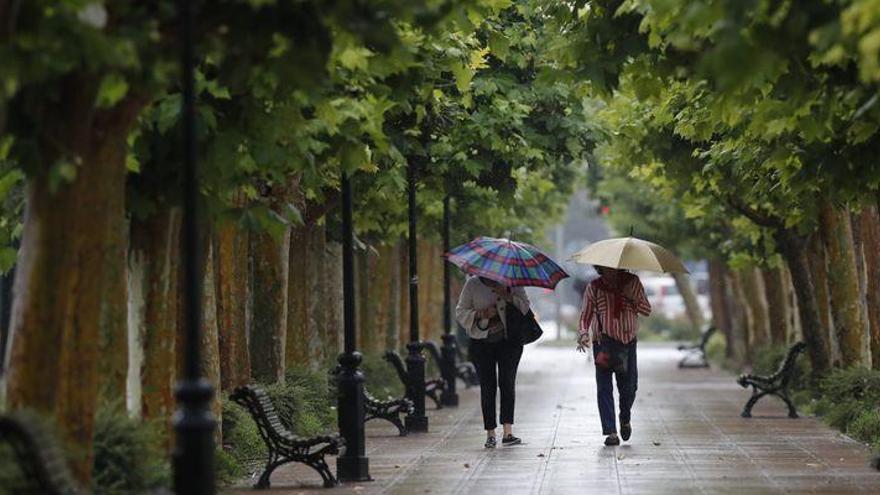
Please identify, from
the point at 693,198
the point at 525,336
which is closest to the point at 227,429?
the point at 525,336

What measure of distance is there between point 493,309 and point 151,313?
5.24 metres

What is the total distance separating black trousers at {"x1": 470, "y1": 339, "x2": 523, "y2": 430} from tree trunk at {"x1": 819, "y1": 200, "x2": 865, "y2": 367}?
250 inches

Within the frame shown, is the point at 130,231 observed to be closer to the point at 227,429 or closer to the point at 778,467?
the point at 227,429

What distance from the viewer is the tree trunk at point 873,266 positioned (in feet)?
76.7

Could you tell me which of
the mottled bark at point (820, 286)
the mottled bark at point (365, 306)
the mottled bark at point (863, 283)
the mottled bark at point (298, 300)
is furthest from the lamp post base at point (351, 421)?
the mottled bark at point (365, 306)

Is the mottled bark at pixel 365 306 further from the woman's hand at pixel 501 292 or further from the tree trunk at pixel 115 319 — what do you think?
the tree trunk at pixel 115 319

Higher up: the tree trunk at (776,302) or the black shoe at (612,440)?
the tree trunk at (776,302)

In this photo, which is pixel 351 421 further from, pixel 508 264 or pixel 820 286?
pixel 820 286

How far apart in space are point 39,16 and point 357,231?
1665 centimetres

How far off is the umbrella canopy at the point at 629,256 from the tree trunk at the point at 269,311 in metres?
3.78

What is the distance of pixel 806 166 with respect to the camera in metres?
15.1

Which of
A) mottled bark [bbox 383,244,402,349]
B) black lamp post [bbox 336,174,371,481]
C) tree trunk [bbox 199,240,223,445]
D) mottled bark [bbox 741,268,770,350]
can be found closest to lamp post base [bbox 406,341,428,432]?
tree trunk [bbox 199,240,223,445]

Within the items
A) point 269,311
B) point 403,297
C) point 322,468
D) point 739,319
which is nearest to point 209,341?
point 322,468

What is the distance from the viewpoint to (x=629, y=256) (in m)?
18.1
